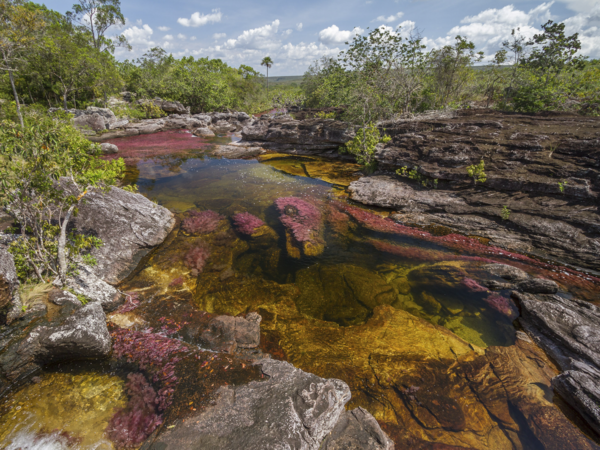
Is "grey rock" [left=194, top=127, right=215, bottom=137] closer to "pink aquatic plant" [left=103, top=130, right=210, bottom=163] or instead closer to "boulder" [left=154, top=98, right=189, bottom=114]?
"pink aquatic plant" [left=103, top=130, right=210, bottom=163]

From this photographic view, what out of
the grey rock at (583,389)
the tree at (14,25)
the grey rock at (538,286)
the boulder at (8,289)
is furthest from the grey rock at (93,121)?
the grey rock at (583,389)

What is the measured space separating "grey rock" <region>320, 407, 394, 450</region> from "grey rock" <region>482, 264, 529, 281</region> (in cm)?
1042

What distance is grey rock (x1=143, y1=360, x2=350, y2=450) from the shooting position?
498 cm

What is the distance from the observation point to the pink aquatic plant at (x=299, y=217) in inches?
612

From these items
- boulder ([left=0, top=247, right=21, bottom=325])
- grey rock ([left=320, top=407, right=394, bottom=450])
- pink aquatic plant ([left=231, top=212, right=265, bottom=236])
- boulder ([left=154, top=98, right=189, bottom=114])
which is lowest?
grey rock ([left=320, top=407, right=394, bottom=450])

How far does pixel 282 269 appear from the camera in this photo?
12750 millimetres

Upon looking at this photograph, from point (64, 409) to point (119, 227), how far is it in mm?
8828

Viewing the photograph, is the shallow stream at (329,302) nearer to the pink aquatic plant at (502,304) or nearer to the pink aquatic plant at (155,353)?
the pink aquatic plant at (502,304)

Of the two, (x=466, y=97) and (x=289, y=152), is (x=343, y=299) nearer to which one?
(x=289, y=152)

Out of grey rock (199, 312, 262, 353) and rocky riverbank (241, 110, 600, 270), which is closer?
grey rock (199, 312, 262, 353)

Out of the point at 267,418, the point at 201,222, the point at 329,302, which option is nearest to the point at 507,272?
the point at 329,302

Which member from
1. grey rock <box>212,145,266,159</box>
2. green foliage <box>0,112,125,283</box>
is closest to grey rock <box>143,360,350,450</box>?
green foliage <box>0,112,125,283</box>

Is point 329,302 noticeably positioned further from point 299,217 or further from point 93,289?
point 93,289

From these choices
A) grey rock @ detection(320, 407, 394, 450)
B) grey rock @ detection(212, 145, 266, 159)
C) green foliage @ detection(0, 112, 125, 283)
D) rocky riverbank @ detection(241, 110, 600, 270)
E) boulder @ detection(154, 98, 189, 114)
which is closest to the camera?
grey rock @ detection(320, 407, 394, 450)
